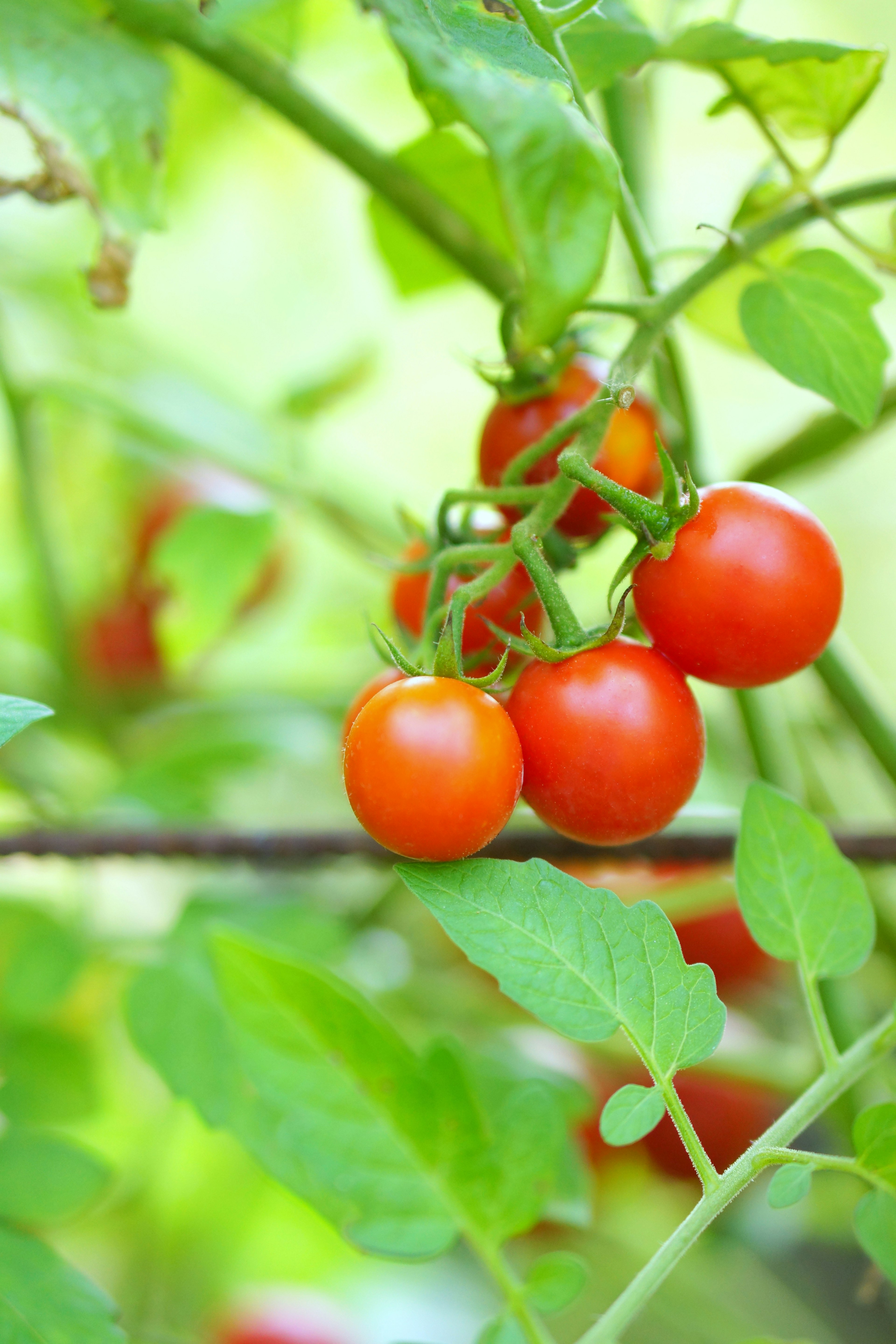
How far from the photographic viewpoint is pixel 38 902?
584 millimetres

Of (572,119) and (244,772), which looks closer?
(572,119)

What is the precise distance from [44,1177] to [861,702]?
0.36 m

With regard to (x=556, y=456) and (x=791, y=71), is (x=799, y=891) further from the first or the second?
(x=791, y=71)

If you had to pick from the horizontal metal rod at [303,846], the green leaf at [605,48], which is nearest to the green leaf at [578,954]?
the horizontal metal rod at [303,846]

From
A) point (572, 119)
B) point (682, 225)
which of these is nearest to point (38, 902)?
point (572, 119)

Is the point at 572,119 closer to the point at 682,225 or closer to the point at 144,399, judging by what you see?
the point at 144,399

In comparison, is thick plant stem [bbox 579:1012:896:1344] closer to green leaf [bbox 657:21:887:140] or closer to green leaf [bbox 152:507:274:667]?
green leaf [bbox 657:21:887:140]

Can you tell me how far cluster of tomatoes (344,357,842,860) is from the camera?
0.91ft

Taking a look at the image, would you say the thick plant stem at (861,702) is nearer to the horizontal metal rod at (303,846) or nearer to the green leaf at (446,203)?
the horizontal metal rod at (303,846)

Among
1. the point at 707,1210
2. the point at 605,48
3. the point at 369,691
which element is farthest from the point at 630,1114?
the point at 605,48

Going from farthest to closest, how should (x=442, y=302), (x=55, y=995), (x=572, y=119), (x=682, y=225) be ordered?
1. (x=442, y=302)
2. (x=682, y=225)
3. (x=55, y=995)
4. (x=572, y=119)

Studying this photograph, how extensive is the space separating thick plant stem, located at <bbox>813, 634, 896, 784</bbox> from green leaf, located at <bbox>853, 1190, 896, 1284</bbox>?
20 cm

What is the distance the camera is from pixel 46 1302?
333 mm

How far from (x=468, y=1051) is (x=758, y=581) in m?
0.39
